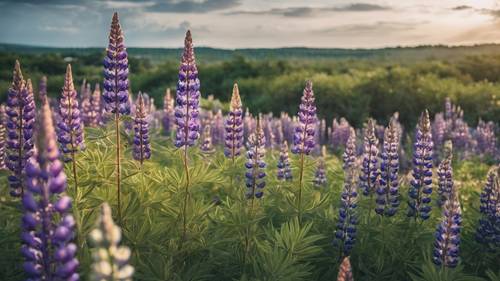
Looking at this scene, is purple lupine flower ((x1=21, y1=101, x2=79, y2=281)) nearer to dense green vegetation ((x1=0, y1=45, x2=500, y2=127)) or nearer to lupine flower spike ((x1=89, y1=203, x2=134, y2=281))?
lupine flower spike ((x1=89, y1=203, x2=134, y2=281))

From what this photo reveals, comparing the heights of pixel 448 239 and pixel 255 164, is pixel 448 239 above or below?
below

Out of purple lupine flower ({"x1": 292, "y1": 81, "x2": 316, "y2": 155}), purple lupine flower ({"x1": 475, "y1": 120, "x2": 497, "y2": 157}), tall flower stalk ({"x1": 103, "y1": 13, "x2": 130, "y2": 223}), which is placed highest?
tall flower stalk ({"x1": 103, "y1": 13, "x2": 130, "y2": 223})

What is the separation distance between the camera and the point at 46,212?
2469 mm

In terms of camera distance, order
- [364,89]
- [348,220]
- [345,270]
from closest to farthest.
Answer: [345,270], [348,220], [364,89]

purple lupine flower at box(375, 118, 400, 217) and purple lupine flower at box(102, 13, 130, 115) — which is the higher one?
purple lupine flower at box(102, 13, 130, 115)

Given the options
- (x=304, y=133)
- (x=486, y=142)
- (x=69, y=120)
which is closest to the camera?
(x=69, y=120)

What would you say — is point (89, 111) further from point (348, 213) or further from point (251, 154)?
point (348, 213)

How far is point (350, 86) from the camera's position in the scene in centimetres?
2159

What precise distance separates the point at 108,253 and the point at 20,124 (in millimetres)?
2346

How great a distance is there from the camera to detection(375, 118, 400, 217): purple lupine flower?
5.08m

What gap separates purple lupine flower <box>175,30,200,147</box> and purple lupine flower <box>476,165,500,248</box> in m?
2.46

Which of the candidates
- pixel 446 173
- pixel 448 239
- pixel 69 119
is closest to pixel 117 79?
pixel 69 119

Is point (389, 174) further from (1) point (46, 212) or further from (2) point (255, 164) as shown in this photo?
(1) point (46, 212)

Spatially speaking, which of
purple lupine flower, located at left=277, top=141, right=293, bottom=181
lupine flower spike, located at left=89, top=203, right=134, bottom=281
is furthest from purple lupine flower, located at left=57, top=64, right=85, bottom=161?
purple lupine flower, located at left=277, top=141, right=293, bottom=181
